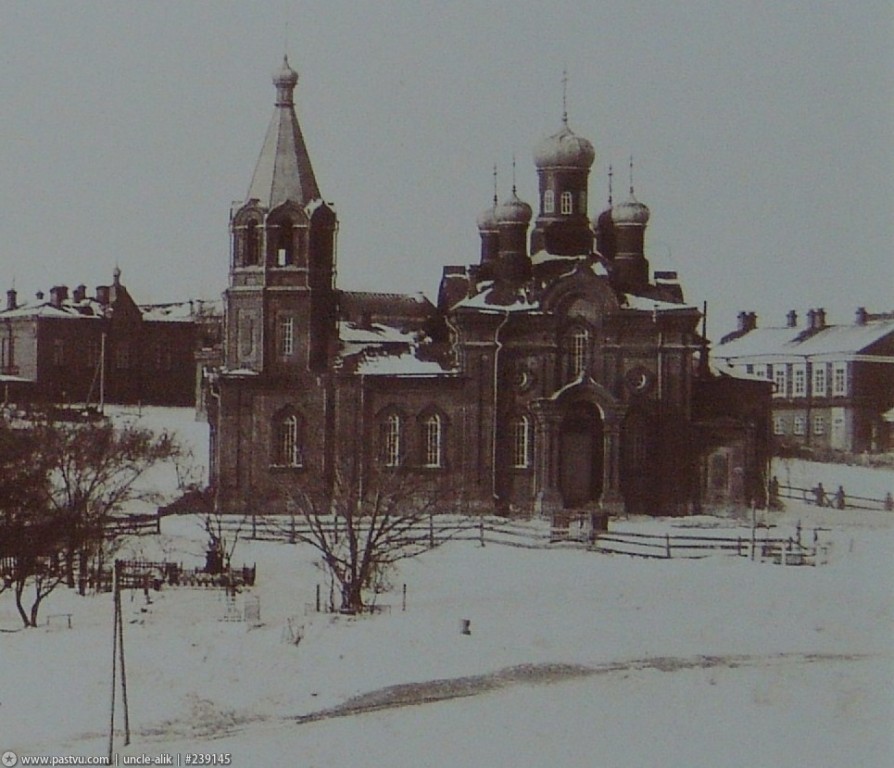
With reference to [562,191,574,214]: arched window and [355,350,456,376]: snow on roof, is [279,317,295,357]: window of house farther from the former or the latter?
[562,191,574,214]: arched window

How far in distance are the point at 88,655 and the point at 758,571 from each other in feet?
16.9

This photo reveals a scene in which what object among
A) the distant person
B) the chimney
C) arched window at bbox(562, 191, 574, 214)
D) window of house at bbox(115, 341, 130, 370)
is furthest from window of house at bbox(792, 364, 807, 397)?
the chimney

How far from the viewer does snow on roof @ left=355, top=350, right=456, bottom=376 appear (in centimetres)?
1991

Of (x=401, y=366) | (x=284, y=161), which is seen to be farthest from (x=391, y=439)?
(x=284, y=161)

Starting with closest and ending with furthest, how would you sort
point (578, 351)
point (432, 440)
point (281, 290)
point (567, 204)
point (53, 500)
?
point (53, 500), point (432, 440), point (281, 290), point (578, 351), point (567, 204)

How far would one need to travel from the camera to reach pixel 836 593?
42.0 ft

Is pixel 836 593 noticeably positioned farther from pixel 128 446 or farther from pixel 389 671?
pixel 128 446

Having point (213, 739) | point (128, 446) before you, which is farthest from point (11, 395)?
point (213, 739)

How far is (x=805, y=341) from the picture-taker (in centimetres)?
1527

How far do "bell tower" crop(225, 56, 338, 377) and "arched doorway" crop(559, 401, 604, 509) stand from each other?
2.90 meters

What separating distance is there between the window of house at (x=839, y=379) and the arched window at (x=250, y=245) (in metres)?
6.48

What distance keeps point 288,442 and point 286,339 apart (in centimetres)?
158

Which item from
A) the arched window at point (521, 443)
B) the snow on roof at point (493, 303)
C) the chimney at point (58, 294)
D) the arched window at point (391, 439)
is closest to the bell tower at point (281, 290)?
the arched window at point (391, 439)

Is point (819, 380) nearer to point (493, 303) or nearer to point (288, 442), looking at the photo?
point (493, 303)
